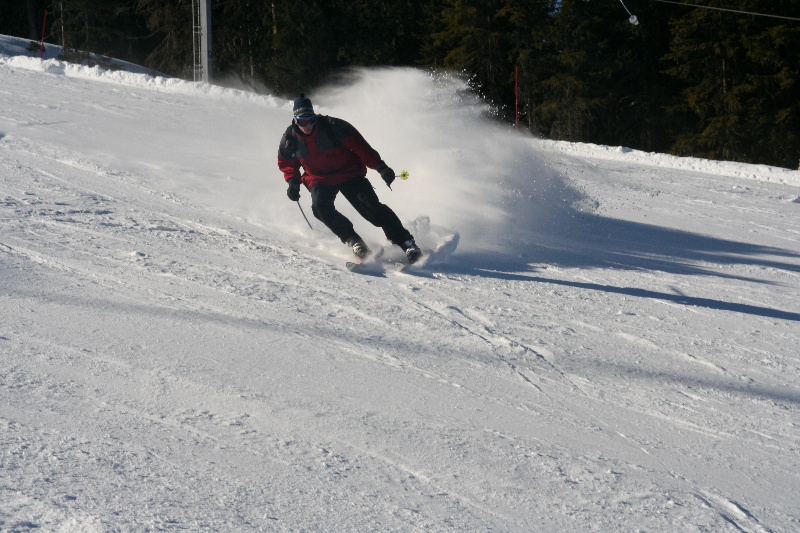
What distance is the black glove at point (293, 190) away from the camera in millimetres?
7516

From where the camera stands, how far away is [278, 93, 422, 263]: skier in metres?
7.50

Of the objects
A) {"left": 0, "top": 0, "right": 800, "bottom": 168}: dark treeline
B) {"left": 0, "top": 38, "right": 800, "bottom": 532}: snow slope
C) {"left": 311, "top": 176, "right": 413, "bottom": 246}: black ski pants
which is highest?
{"left": 0, "top": 0, "right": 800, "bottom": 168}: dark treeline

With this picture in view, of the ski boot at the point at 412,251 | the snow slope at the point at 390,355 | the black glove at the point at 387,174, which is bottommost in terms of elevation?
the snow slope at the point at 390,355

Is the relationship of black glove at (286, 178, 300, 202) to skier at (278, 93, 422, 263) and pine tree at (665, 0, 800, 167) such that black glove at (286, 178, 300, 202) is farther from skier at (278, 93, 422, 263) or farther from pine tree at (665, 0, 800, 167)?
pine tree at (665, 0, 800, 167)

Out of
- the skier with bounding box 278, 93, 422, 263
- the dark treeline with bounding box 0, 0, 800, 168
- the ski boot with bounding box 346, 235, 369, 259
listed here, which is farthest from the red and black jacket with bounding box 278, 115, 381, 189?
the dark treeline with bounding box 0, 0, 800, 168

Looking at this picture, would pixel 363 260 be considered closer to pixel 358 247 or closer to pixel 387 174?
pixel 358 247

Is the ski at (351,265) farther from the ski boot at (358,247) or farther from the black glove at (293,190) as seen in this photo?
the black glove at (293,190)

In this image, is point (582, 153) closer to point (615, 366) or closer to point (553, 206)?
point (553, 206)

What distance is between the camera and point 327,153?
7.56 meters

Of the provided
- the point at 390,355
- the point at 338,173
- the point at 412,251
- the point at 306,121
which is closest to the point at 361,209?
the point at 338,173

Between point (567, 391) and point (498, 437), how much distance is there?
2.78ft

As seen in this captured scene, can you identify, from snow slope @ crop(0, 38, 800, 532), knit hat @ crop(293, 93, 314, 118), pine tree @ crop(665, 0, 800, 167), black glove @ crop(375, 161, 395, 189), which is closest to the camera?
snow slope @ crop(0, 38, 800, 532)

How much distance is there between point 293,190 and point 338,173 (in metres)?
0.41

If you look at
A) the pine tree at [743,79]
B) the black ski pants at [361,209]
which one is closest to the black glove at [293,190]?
the black ski pants at [361,209]
